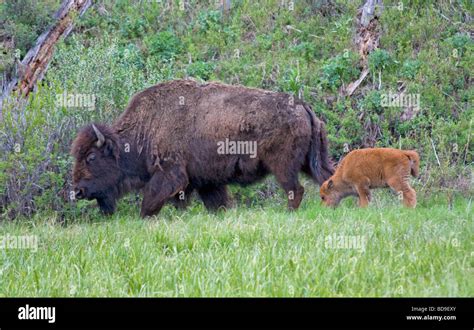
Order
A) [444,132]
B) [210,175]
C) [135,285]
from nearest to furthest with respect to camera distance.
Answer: [135,285], [210,175], [444,132]

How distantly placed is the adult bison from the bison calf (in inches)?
12.8

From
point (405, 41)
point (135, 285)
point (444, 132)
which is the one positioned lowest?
point (135, 285)

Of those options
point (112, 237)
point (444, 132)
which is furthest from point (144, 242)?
point (444, 132)

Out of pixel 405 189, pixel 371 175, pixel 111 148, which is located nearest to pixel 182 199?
pixel 111 148

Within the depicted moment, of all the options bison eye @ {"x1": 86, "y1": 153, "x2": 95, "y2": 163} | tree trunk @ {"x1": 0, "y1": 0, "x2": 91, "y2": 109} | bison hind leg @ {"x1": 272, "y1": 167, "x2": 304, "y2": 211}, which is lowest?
bison hind leg @ {"x1": 272, "y1": 167, "x2": 304, "y2": 211}

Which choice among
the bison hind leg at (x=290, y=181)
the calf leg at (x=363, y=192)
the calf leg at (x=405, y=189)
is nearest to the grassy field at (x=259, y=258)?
the calf leg at (x=405, y=189)

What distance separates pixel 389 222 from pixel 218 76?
10.3 metres

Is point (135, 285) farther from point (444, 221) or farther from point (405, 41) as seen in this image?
point (405, 41)

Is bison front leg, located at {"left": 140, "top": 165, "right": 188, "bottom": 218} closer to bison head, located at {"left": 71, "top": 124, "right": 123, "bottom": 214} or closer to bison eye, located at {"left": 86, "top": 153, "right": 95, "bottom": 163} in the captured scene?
bison head, located at {"left": 71, "top": 124, "right": 123, "bottom": 214}

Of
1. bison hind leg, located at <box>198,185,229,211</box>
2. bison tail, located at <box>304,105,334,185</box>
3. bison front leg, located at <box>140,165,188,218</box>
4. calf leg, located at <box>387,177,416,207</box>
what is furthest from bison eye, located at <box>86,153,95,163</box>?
calf leg, located at <box>387,177,416,207</box>

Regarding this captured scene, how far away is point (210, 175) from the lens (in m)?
13.1

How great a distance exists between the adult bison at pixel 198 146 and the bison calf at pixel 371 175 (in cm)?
32

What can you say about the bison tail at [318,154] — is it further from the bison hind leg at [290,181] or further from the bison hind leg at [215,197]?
the bison hind leg at [215,197]

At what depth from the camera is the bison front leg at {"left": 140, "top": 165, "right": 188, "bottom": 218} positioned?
13.0 metres
